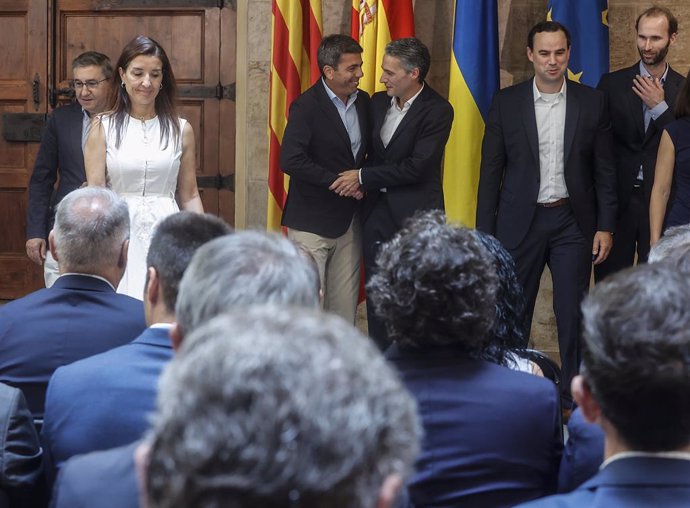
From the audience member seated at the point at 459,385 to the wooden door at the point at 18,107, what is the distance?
4729mm

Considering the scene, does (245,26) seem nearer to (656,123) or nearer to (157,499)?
(656,123)

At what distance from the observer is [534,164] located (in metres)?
4.79

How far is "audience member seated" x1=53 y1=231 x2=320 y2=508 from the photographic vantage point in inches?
53.2

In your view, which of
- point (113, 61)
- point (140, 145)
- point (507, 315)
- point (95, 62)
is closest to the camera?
point (507, 315)

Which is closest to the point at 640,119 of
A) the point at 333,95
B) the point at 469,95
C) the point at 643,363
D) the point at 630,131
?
the point at 630,131

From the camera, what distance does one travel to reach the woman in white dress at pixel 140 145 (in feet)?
14.2

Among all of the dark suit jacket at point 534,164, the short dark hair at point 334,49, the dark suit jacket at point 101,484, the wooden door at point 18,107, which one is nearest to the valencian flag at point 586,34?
the dark suit jacket at point 534,164

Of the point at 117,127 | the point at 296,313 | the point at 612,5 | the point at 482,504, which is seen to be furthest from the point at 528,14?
the point at 296,313

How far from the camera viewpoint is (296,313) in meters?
0.85

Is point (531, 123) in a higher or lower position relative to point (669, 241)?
higher

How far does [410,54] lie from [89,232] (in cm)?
282

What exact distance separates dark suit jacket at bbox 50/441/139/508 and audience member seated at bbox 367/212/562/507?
578 mm

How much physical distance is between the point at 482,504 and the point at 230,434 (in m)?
1.16

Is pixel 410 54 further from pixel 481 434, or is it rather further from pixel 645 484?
pixel 645 484
